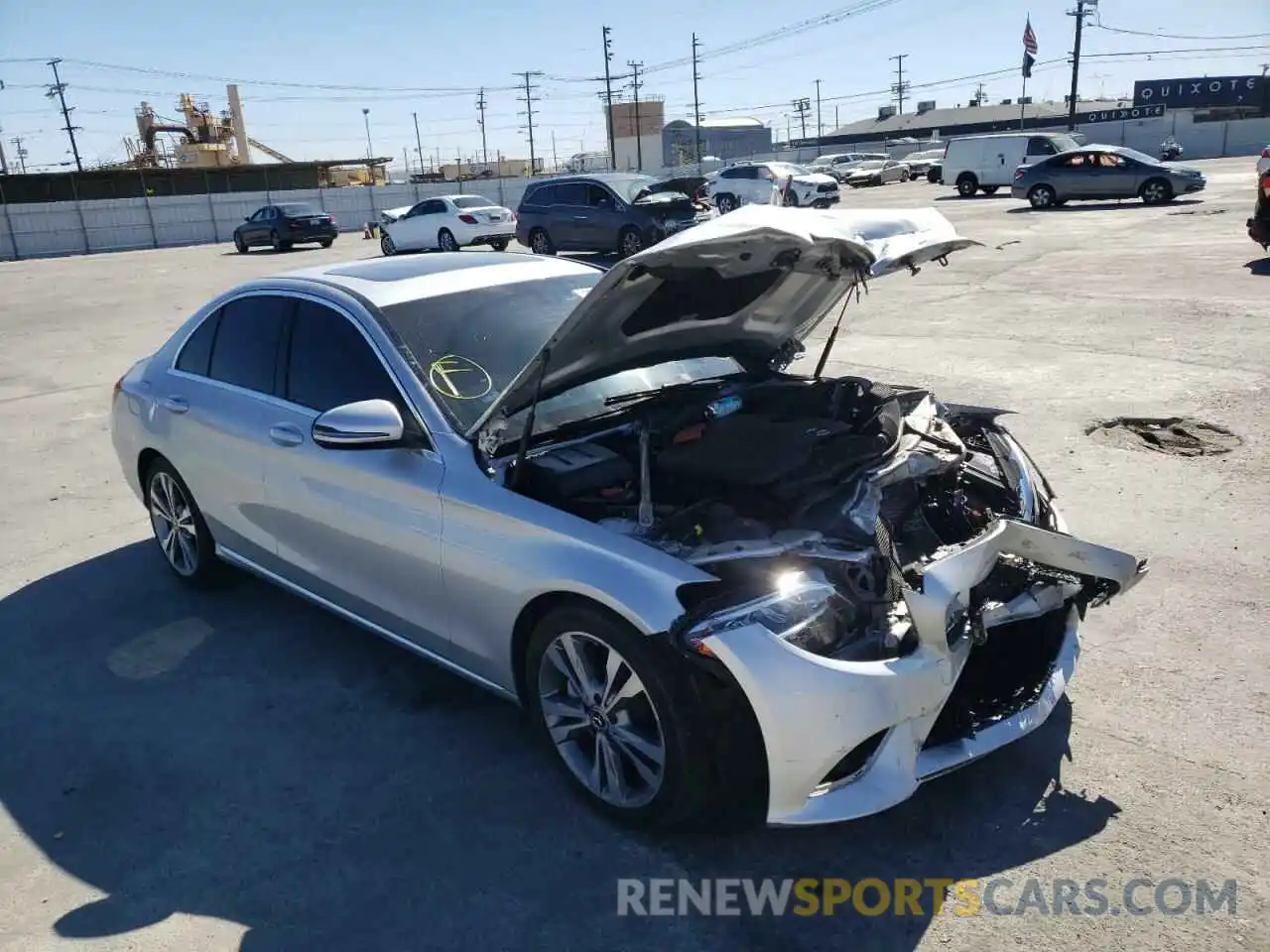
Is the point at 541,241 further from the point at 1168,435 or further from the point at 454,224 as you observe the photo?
the point at 1168,435

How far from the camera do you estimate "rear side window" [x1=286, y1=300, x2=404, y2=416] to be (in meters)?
3.74

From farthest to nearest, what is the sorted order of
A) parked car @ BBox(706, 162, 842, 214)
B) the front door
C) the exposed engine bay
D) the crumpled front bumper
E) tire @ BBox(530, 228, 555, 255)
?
parked car @ BBox(706, 162, 842, 214)
tire @ BBox(530, 228, 555, 255)
the front door
the exposed engine bay
the crumpled front bumper

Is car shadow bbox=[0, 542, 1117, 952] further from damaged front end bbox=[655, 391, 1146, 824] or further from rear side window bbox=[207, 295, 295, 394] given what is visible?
rear side window bbox=[207, 295, 295, 394]

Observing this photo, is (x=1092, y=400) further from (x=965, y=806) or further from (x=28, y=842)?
(x=28, y=842)

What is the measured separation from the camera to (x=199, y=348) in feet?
15.8

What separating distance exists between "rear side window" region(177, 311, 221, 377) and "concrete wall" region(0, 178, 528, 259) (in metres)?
37.0

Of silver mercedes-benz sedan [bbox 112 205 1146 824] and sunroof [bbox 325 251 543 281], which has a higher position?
sunroof [bbox 325 251 543 281]

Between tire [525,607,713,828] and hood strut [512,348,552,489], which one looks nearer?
tire [525,607,713,828]

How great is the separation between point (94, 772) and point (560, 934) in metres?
1.99

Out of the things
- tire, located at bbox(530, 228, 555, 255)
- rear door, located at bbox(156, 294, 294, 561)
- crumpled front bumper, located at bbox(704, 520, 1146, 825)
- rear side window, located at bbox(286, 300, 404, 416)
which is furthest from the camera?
tire, located at bbox(530, 228, 555, 255)

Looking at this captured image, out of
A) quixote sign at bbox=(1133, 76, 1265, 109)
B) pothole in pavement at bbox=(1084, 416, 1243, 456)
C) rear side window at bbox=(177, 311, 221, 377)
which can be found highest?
quixote sign at bbox=(1133, 76, 1265, 109)

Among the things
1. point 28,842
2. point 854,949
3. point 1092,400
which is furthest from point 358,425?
point 1092,400

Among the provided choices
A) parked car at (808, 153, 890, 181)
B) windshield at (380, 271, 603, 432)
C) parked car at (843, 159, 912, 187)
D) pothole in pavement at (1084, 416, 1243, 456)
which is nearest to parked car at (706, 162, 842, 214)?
parked car at (808, 153, 890, 181)

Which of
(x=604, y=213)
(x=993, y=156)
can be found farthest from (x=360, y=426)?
(x=993, y=156)
